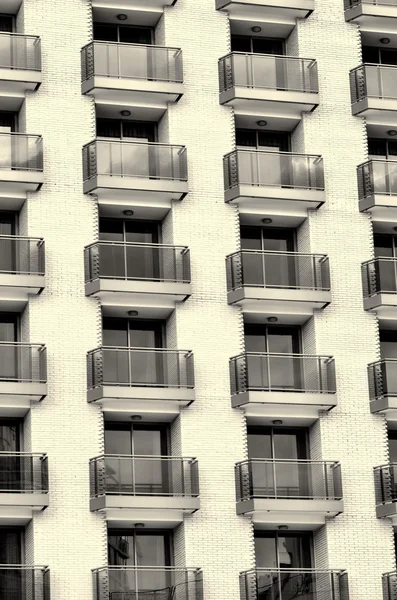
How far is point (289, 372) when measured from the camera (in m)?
58.8

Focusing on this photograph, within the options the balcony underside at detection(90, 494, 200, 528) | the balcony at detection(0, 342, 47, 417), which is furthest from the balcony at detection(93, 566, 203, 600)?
the balcony at detection(0, 342, 47, 417)

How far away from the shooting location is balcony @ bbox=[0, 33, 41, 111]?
196 ft

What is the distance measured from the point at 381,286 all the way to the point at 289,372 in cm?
441

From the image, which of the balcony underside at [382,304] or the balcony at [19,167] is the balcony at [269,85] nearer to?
the balcony at [19,167]

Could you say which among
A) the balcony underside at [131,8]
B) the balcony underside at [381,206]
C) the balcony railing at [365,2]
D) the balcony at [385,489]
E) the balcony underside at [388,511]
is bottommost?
the balcony underside at [388,511]

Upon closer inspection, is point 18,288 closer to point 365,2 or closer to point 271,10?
point 271,10

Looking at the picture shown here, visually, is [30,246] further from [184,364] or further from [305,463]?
[305,463]

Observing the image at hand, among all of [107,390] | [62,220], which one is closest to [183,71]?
[62,220]

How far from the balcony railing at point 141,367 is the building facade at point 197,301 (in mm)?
75

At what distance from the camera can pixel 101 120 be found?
202 ft

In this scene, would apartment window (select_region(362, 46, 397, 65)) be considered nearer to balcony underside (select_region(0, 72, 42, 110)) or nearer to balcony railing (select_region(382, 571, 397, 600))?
balcony underside (select_region(0, 72, 42, 110))

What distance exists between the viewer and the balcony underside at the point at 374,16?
63.5 meters

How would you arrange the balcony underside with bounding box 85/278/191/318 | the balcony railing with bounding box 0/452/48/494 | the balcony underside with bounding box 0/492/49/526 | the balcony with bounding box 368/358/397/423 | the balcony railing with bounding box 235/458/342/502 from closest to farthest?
the balcony underside with bounding box 0/492/49/526
the balcony railing with bounding box 0/452/48/494
the balcony railing with bounding box 235/458/342/502
the balcony underside with bounding box 85/278/191/318
the balcony with bounding box 368/358/397/423

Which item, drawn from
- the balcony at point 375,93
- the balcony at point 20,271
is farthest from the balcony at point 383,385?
the balcony at point 20,271
